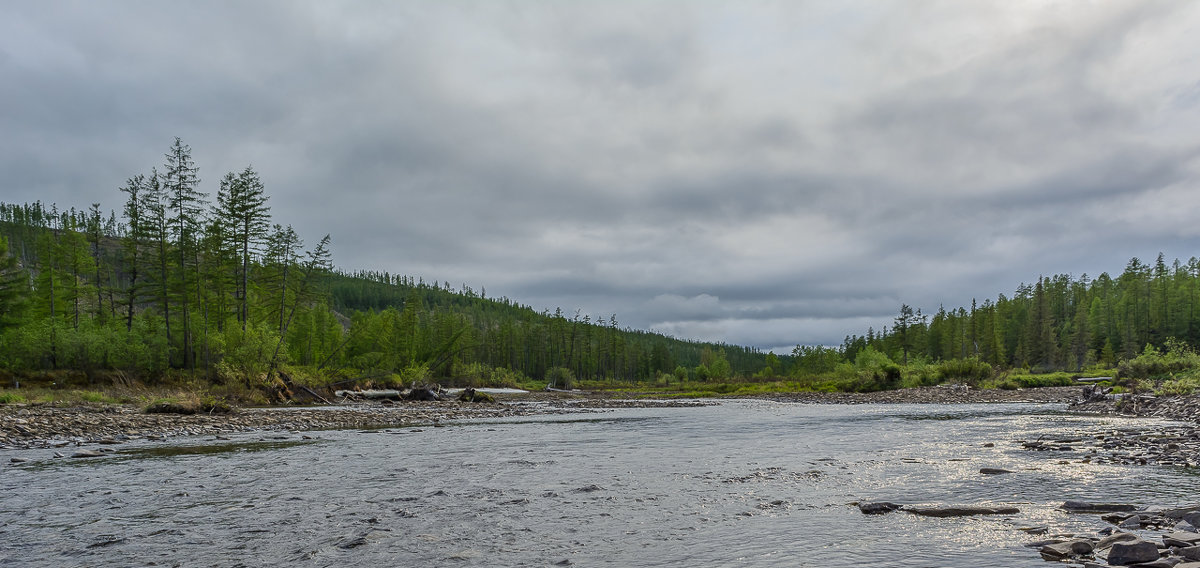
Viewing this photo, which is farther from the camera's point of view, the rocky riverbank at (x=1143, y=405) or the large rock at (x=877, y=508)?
the rocky riverbank at (x=1143, y=405)

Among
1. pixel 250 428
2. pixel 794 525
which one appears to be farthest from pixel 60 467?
pixel 794 525

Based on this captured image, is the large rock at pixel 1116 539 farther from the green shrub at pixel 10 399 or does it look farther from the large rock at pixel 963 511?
the green shrub at pixel 10 399

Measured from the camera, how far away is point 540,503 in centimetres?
1267

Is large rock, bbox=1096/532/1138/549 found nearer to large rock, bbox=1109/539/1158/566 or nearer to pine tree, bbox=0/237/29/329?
large rock, bbox=1109/539/1158/566

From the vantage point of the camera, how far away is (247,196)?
5800 centimetres

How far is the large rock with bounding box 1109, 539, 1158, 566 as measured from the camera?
7.27 m

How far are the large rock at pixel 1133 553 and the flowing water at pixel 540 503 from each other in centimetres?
Result: 93

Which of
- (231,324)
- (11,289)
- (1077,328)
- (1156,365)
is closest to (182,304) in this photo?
(231,324)

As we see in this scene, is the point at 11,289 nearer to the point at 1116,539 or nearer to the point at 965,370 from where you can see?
the point at 1116,539

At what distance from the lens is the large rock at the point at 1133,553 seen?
7.27 m

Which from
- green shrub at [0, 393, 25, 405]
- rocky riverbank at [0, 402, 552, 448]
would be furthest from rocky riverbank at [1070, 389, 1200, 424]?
green shrub at [0, 393, 25, 405]

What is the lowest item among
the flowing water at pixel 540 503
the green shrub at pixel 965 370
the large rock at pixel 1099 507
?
the green shrub at pixel 965 370

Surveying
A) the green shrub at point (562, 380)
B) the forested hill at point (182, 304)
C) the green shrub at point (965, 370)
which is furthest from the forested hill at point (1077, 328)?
the forested hill at point (182, 304)

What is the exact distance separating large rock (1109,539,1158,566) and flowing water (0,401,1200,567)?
93 centimetres
